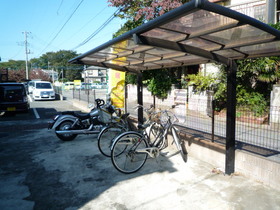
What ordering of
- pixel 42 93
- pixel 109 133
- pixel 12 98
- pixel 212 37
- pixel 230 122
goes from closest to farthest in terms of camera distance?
pixel 212 37
pixel 230 122
pixel 109 133
pixel 12 98
pixel 42 93

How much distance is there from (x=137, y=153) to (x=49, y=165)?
1.75m

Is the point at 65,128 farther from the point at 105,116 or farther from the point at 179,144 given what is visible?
the point at 179,144

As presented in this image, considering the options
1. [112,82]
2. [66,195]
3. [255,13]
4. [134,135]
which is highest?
[255,13]

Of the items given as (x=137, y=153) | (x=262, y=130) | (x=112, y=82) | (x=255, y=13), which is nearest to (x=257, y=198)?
(x=262, y=130)

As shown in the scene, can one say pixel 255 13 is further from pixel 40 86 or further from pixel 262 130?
pixel 40 86

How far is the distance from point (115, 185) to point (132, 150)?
69 centimetres

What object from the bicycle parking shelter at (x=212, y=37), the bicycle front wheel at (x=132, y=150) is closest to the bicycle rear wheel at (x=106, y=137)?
the bicycle front wheel at (x=132, y=150)

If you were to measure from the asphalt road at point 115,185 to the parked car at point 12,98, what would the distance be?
19.9 ft

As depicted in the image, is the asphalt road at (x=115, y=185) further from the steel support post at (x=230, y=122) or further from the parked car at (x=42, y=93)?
the parked car at (x=42, y=93)

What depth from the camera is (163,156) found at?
452cm

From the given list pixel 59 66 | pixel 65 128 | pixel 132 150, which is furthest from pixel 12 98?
pixel 59 66

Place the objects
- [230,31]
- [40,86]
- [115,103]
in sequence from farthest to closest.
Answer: [40,86]
[115,103]
[230,31]

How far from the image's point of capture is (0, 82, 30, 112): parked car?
9781 mm

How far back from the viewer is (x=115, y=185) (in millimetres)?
3303
